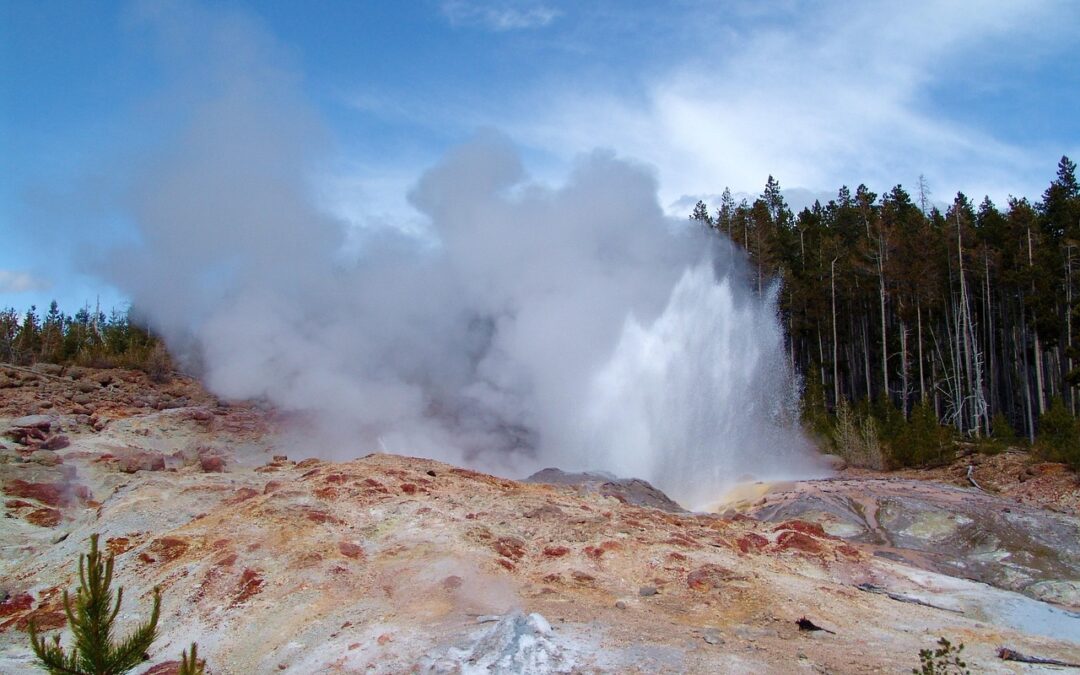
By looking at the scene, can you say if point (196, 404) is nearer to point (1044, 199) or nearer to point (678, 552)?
point (678, 552)

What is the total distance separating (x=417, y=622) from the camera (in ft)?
27.1

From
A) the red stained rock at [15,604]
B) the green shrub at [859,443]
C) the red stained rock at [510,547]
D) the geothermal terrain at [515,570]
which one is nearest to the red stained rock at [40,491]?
the geothermal terrain at [515,570]

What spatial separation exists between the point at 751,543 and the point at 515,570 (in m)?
3.86

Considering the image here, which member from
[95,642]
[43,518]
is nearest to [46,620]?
[43,518]

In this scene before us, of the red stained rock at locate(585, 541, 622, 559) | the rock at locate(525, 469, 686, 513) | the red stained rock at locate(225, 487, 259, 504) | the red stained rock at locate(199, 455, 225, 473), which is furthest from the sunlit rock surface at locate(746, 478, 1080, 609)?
the red stained rock at locate(199, 455, 225, 473)

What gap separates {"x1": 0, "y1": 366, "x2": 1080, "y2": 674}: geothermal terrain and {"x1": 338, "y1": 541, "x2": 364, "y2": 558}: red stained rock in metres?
0.05

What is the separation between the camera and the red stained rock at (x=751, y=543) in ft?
38.0

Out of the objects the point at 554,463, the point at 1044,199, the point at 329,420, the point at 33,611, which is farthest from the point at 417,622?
the point at 1044,199

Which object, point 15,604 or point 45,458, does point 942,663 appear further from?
point 45,458

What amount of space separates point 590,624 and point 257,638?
3501 mm

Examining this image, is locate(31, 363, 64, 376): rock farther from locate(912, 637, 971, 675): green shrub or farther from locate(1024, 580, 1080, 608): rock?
locate(1024, 580, 1080, 608): rock

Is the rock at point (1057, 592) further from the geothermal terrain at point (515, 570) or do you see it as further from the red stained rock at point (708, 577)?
the red stained rock at point (708, 577)

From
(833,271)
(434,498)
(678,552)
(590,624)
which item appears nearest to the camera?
(590,624)

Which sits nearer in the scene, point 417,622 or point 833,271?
point 417,622
